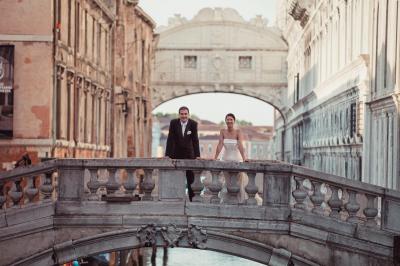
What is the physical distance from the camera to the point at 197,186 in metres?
14.1

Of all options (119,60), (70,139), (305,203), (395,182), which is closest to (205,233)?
(305,203)

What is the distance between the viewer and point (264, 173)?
14102 millimetres

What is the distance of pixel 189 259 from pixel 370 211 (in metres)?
31.9

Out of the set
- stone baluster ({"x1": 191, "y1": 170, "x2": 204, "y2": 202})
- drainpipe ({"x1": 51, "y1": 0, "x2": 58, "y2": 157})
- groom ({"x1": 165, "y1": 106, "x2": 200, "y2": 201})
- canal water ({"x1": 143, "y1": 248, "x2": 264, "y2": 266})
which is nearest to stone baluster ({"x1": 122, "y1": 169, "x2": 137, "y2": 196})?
stone baluster ({"x1": 191, "y1": 170, "x2": 204, "y2": 202})

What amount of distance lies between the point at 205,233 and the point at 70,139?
13.8 meters

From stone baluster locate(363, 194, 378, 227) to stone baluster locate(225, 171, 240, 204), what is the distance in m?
1.86

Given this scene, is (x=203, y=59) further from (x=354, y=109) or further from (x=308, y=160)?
(x=354, y=109)

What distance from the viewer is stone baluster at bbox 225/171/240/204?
14.1 meters

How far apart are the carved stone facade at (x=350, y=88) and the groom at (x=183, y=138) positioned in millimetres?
7183

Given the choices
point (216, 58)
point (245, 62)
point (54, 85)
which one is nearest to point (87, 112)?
point (54, 85)

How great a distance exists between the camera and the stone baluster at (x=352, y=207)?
13.7m

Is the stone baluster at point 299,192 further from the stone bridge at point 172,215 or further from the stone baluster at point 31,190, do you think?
the stone baluster at point 31,190

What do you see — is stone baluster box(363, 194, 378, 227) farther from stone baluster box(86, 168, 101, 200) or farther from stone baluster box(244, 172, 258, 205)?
stone baluster box(86, 168, 101, 200)

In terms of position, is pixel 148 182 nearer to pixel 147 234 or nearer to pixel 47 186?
pixel 147 234
